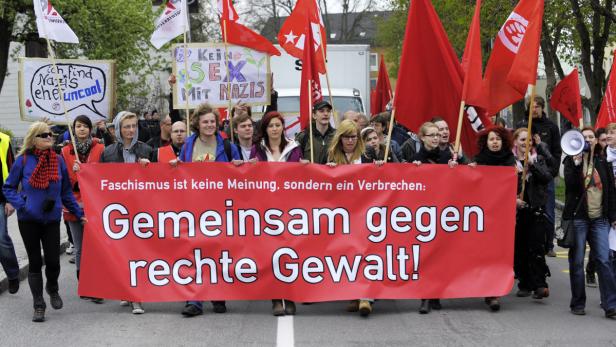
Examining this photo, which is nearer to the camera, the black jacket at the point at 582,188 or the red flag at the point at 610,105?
the black jacket at the point at 582,188

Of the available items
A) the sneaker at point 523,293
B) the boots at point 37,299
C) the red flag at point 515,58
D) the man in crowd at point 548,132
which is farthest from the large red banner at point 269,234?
the man in crowd at point 548,132

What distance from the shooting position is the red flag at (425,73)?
9094 millimetres

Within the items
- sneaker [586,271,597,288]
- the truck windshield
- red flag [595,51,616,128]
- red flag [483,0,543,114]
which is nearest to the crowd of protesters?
red flag [483,0,543,114]

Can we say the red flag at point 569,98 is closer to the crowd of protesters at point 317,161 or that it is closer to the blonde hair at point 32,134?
the crowd of protesters at point 317,161

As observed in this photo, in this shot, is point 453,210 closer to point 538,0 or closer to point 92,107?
point 538,0

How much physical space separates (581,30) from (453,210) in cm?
1540

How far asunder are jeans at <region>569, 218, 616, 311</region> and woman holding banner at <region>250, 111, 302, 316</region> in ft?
8.30

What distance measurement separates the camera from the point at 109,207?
8.41 m

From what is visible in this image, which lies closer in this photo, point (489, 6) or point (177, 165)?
point (177, 165)

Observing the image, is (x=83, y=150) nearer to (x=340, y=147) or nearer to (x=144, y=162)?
(x=144, y=162)

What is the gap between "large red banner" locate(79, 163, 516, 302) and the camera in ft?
27.3

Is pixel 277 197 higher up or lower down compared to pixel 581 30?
lower down

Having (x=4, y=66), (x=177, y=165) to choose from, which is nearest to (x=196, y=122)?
(x=177, y=165)

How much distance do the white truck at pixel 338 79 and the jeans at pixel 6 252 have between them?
8000mm
